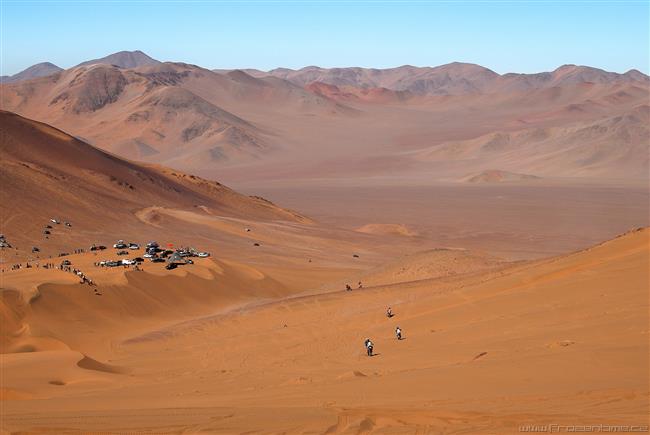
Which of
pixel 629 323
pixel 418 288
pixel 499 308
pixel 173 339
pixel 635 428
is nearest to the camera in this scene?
pixel 635 428

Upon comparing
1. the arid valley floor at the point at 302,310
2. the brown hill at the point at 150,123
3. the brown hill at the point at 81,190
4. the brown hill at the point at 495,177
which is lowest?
the arid valley floor at the point at 302,310

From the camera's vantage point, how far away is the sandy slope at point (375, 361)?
11.8m

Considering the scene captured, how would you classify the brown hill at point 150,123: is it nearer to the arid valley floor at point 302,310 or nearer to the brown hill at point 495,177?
the brown hill at point 495,177

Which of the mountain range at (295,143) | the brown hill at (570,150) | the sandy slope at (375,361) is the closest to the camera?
the sandy slope at (375,361)

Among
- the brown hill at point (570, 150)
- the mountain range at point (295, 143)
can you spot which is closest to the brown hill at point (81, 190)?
the mountain range at point (295, 143)

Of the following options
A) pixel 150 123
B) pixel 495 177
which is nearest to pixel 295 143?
pixel 150 123

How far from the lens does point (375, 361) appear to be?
18.1 m

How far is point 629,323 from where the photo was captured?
1700 centimetres

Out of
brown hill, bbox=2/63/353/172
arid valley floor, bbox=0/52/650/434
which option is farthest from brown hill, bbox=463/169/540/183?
brown hill, bbox=2/63/353/172

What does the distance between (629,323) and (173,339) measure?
14.1 metres

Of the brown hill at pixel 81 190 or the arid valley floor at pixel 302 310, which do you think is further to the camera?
the brown hill at pixel 81 190

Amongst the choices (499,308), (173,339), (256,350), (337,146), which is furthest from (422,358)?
(337,146)

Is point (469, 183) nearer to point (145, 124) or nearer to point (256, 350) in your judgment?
point (145, 124)

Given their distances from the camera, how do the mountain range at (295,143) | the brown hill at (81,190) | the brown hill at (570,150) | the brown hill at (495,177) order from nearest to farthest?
the brown hill at (81,190), the brown hill at (495,177), the brown hill at (570,150), the mountain range at (295,143)
